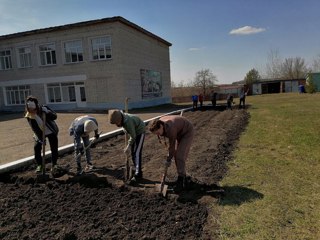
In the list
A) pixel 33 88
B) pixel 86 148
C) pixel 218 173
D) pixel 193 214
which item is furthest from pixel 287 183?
pixel 33 88

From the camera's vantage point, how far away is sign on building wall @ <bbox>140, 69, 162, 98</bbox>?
89.5ft

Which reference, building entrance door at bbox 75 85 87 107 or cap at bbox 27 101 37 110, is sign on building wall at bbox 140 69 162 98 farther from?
cap at bbox 27 101 37 110

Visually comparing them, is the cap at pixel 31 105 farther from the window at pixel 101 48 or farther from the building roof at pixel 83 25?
the window at pixel 101 48

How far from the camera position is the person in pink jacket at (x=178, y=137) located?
4574 millimetres

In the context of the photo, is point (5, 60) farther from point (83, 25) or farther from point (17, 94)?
point (83, 25)

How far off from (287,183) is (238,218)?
1.69 m

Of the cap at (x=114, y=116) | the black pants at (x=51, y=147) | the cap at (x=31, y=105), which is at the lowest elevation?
the black pants at (x=51, y=147)

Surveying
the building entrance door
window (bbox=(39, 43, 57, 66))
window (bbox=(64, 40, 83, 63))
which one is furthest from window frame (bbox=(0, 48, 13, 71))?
the building entrance door

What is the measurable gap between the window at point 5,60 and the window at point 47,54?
415 cm

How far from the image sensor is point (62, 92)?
26.1 m

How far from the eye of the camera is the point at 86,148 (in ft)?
20.3

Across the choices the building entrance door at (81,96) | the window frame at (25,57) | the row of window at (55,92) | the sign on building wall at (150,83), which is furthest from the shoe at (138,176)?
the window frame at (25,57)

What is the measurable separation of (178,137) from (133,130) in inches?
31.3

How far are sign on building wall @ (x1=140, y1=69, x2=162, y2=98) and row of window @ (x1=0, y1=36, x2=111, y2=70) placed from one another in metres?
4.52
